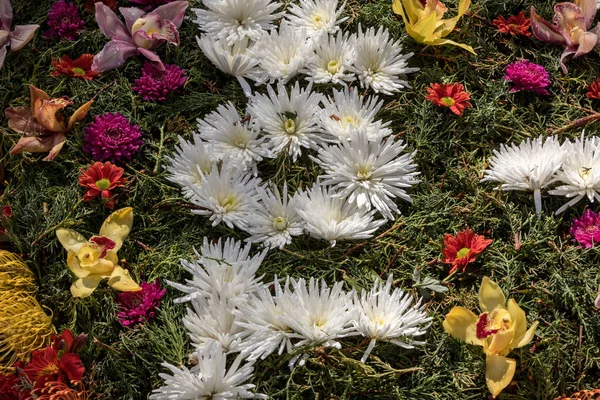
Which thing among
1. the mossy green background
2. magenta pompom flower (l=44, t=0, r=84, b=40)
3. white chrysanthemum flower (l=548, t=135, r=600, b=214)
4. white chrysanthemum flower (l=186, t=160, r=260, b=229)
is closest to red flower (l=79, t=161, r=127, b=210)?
the mossy green background

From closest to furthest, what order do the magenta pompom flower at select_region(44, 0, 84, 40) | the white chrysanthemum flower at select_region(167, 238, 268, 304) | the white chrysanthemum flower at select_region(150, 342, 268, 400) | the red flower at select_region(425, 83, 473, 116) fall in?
the white chrysanthemum flower at select_region(150, 342, 268, 400)
the white chrysanthemum flower at select_region(167, 238, 268, 304)
the red flower at select_region(425, 83, 473, 116)
the magenta pompom flower at select_region(44, 0, 84, 40)

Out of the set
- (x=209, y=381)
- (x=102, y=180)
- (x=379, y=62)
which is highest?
(x=379, y=62)

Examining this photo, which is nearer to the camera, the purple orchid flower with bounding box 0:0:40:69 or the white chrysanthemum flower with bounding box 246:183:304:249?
the white chrysanthemum flower with bounding box 246:183:304:249

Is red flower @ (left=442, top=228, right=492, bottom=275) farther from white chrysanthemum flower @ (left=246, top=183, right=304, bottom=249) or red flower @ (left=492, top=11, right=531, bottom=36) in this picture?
red flower @ (left=492, top=11, right=531, bottom=36)

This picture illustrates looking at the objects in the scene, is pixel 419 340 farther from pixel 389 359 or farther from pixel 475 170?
pixel 475 170

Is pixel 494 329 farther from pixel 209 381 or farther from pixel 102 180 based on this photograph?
pixel 102 180

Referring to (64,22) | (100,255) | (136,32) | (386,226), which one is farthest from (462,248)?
(64,22)
